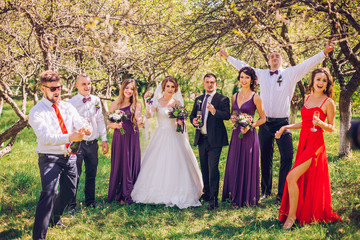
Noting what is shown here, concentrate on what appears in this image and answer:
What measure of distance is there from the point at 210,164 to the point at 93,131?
2242 mm

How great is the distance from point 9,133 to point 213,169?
15.4ft

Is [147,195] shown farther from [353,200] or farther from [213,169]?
[353,200]

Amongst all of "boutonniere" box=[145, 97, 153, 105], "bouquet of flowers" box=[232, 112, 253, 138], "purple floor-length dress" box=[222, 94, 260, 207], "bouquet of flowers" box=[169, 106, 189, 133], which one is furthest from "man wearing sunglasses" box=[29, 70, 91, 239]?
"purple floor-length dress" box=[222, 94, 260, 207]

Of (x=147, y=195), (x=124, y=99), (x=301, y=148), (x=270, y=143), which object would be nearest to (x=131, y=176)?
(x=147, y=195)

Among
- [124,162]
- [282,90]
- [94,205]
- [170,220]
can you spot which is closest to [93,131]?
[124,162]

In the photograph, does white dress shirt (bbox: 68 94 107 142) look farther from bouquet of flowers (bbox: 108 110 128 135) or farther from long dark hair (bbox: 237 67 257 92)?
long dark hair (bbox: 237 67 257 92)

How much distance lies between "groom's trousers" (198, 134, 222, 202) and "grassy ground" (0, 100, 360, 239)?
1.24ft

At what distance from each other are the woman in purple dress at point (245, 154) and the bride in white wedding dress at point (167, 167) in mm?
747

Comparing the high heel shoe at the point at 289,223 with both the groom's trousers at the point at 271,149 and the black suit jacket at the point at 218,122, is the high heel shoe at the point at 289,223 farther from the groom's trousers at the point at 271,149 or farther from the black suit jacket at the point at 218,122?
the black suit jacket at the point at 218,122

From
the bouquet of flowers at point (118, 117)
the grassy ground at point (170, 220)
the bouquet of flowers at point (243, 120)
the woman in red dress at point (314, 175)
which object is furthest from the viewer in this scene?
the bouquet of flowers at point (118, 117)

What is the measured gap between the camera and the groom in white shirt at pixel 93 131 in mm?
5570

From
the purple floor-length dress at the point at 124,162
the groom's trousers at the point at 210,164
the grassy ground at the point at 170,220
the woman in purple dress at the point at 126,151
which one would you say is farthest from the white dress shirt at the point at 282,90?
the purple floor-length dress at the point at 124,162

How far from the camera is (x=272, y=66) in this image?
584cm

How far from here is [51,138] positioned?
401 cm
